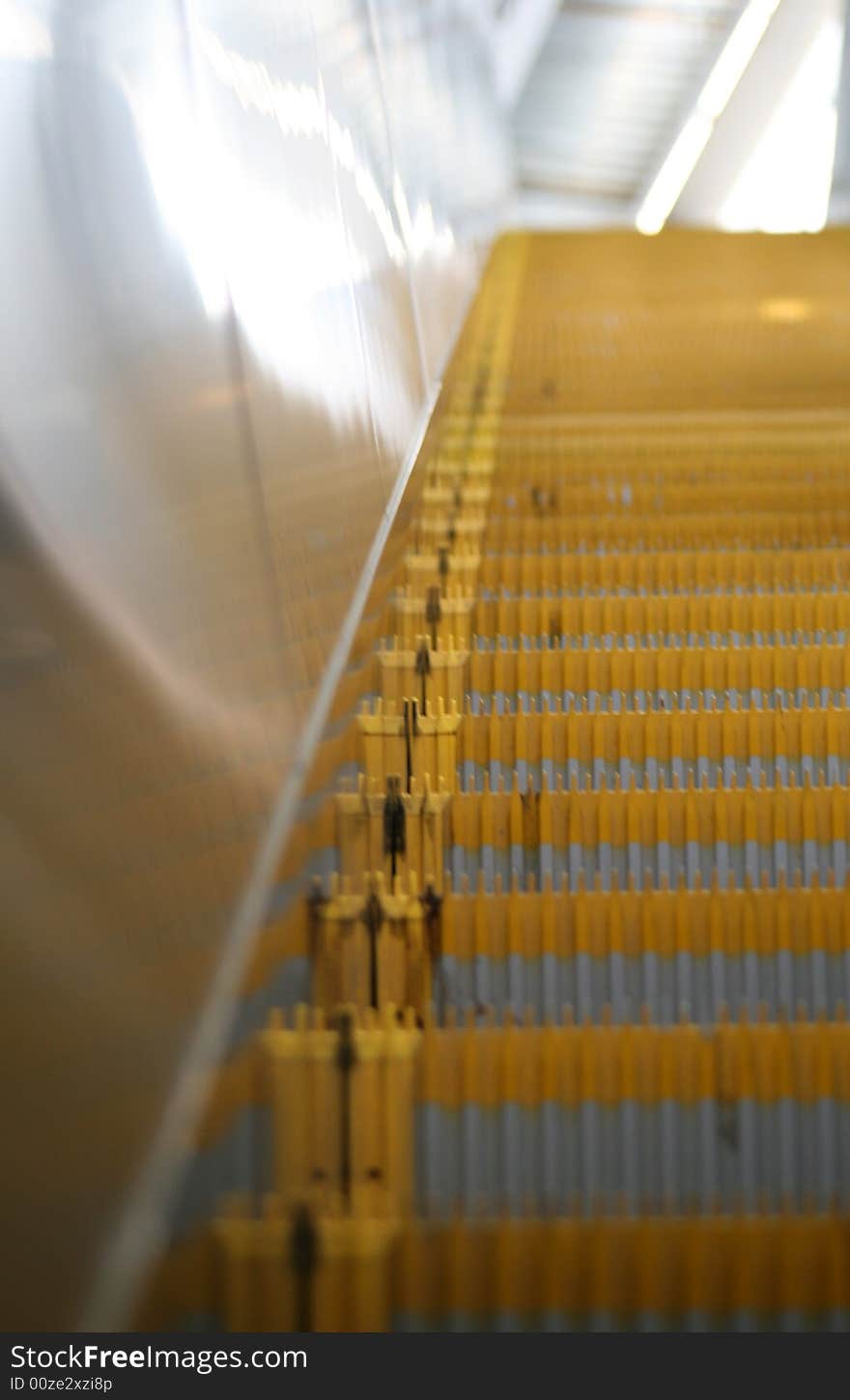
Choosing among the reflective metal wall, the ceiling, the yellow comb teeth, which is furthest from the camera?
the ceiling

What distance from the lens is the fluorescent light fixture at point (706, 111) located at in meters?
21.7

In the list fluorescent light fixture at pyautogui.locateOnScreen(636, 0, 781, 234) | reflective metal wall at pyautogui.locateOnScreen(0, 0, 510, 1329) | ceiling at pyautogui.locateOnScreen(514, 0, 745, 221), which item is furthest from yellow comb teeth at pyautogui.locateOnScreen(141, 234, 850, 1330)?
ceiling at pyautogui.locateOnScreen(514, 0, 745, 221)

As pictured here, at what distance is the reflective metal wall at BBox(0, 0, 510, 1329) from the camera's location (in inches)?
68.3

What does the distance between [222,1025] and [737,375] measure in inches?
252

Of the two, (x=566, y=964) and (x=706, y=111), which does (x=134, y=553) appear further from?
(x=706, y=111)

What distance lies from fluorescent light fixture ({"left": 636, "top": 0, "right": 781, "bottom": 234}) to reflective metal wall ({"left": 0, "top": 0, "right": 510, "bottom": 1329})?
60.9 feet

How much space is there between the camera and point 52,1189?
5.45ft

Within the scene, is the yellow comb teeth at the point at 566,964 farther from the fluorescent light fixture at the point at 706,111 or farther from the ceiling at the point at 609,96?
the ceiling at the point at 609,96

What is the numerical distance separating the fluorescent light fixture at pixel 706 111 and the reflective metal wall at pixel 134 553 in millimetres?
18558

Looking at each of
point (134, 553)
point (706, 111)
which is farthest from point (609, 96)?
point (134, 553)

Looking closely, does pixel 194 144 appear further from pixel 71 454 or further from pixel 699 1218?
pixel 699 1218

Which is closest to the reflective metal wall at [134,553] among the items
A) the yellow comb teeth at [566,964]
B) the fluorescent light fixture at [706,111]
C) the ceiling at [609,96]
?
the yellow comb teeth at [566,964]

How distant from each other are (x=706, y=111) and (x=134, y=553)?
22.8 m

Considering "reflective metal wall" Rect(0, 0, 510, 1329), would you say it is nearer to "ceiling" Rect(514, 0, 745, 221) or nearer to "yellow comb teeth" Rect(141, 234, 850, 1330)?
"yellow comb teeth" Rect(141, 234, 850, 1330)
